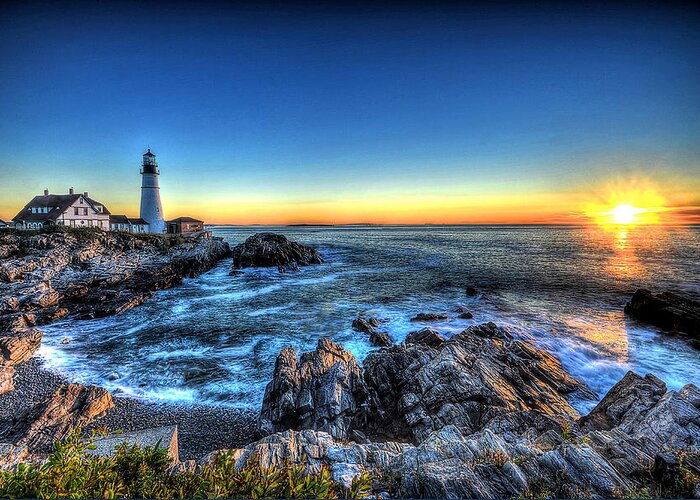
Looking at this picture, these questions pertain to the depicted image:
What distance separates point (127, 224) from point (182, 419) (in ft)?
218

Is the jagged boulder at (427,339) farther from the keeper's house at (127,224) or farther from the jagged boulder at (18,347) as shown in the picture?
the keeper's house at (127,224)

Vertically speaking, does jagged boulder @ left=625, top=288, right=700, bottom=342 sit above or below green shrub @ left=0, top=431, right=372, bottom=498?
below

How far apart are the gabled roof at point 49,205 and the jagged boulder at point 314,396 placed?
63.0m

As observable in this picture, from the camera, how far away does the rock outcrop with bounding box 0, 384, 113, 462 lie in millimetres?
8789

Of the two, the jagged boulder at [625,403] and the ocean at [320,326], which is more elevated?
the jagged boulder at [625,403]

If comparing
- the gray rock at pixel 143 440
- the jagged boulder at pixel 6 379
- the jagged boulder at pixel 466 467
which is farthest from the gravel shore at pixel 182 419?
the jagged boulder at pixel 466 467

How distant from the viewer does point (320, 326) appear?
20.8 m

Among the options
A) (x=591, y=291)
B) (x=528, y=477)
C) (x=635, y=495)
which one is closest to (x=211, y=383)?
(x=528, y=477)

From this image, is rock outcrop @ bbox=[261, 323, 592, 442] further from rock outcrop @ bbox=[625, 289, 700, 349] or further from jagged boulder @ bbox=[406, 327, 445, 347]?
rock outcrop @ bbox=[625, 289, 700, 349]

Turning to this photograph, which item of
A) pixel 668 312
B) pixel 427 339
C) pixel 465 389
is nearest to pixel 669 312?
pixel 668 312

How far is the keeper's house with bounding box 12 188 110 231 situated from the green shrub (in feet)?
212

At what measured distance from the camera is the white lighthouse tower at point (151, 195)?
2405 inches

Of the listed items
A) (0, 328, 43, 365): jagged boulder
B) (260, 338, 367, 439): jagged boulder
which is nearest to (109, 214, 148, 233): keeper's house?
(0, 328, 43, 365): jagged boulder

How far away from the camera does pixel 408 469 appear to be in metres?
4.75
